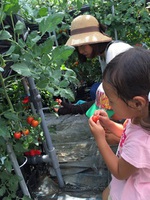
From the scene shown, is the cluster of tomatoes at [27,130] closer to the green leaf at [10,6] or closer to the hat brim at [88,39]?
the green leaf at [10,6]

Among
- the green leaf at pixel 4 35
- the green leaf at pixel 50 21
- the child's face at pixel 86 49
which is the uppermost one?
the green leaf at pixel 50 21

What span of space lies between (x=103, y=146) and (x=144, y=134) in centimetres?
20

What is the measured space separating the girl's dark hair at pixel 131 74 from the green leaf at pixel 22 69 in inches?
13.1

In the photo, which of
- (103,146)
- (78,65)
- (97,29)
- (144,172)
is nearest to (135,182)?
(144,172)

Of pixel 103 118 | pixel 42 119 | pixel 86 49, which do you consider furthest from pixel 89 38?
pixel 103 118

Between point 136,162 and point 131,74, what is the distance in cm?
33

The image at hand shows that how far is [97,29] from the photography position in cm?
197

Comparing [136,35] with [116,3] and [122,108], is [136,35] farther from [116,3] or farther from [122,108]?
[122,108]

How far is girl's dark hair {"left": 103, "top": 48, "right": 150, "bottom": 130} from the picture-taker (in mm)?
796

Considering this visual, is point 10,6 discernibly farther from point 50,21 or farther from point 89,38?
point 89,38

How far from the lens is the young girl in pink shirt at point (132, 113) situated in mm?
805

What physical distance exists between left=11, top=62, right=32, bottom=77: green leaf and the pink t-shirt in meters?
0.48

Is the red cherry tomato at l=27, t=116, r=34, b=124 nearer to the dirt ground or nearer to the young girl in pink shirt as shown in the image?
the young girl in pink shirt

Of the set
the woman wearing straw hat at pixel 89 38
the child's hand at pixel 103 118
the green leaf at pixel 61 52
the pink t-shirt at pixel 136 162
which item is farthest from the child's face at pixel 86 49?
the pink t-shirt at pixel 136 162
